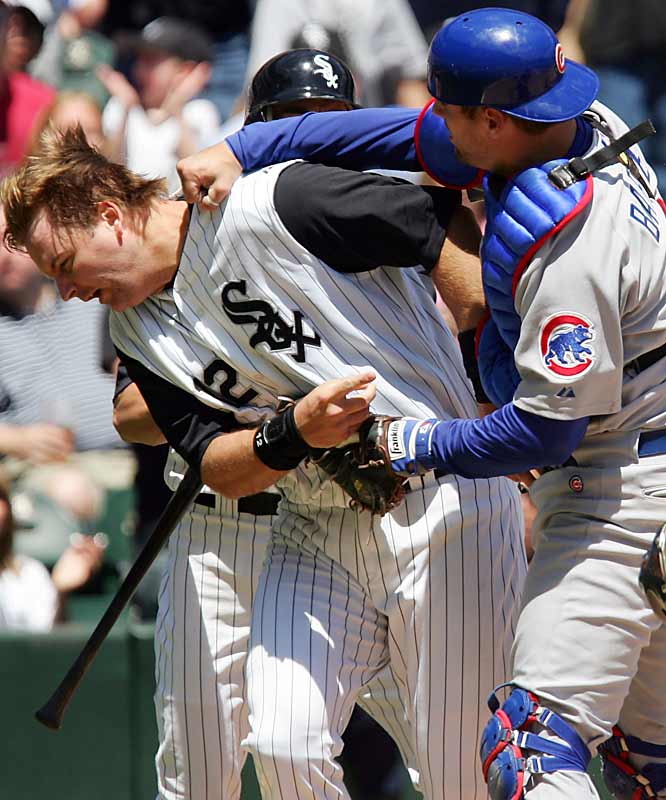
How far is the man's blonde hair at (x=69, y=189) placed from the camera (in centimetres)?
304

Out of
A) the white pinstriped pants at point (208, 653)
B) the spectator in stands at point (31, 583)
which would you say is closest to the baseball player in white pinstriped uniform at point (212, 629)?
the white pinstriped pants at point (208, 653)

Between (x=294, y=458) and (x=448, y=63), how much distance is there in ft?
2.81

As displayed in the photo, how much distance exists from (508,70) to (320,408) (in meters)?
0.75

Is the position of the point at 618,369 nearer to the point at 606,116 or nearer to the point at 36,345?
the point at 606,116

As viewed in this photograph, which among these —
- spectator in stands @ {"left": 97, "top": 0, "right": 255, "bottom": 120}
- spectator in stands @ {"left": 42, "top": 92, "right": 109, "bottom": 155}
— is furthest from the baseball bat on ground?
spectator in stands @ {"left": 97, "top": 0, "right": 255, "bottom": 120}

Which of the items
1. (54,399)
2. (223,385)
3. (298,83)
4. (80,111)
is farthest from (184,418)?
(80,111)

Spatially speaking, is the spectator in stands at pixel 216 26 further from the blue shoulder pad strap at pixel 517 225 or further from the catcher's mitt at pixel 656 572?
the catcher's mitt at pixel 656 572

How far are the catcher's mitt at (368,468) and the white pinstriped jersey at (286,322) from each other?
0.12 meters

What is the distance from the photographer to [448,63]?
101 inches

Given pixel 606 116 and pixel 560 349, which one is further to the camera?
pixel 606 116

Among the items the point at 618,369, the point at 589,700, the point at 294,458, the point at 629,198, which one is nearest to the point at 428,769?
the point at 589,700

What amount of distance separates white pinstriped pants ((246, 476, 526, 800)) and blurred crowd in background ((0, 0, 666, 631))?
6.83ft

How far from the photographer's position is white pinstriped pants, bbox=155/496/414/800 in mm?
3484

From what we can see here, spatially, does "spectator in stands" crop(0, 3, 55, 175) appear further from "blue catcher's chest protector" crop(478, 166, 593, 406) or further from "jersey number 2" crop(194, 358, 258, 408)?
"blue catcher's chest protector" crop(478, 166, 593, 406)
